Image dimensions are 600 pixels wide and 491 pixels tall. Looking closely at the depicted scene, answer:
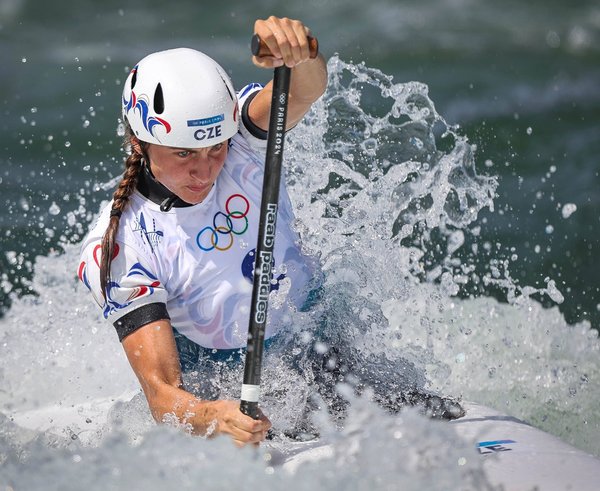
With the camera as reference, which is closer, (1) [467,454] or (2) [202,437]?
(1) [467,454]

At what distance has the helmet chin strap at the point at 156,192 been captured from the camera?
347cm

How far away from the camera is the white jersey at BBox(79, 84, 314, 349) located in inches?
133

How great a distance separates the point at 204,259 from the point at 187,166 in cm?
37

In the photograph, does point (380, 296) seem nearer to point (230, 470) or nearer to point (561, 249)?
point (230, 470)

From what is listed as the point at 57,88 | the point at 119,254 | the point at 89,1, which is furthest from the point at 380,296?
the point at 89,1

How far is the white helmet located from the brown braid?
0.11m

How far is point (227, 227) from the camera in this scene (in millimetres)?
3568

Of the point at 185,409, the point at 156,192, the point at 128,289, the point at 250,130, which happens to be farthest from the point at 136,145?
the point at 185,409

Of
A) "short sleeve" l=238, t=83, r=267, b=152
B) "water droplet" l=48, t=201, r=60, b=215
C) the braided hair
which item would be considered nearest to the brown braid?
the braided hair

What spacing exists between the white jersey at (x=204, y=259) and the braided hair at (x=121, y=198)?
0.03m

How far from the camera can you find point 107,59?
9188 mm

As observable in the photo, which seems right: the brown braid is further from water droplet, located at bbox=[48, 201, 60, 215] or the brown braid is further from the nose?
water droplet, located at bbox=[48, 201, 60, 215]

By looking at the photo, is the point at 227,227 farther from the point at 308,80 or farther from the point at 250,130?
the point at 308,80

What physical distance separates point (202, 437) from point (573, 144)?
529cm
